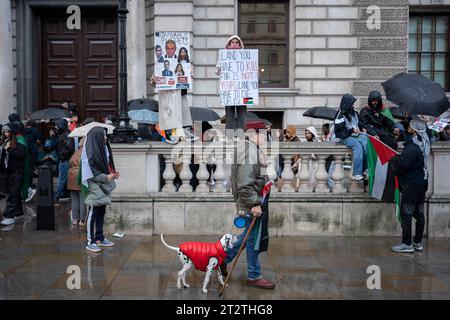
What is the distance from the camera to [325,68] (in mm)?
16750

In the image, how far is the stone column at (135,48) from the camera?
53.0 feet

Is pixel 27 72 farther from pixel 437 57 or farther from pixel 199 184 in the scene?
pixel 437 57

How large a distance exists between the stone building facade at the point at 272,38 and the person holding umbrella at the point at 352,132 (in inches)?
281

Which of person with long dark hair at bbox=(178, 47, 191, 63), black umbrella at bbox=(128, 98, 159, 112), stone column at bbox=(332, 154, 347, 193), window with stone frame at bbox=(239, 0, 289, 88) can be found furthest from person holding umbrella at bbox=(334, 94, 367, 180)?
window with stone frame at bbox=(239, 0, 289, 88)

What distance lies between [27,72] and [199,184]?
9460 millimetres

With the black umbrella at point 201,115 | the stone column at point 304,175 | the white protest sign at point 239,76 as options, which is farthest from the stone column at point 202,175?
the black umbrella at point 201,115

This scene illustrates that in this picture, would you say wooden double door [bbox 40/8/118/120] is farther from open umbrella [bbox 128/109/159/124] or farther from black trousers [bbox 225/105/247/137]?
black trousers [bbox 225/105/247/137]

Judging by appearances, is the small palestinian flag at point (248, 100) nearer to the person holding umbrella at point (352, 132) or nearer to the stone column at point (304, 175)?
the stone column at point (304, 175)

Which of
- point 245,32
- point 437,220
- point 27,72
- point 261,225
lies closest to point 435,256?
point 437,220

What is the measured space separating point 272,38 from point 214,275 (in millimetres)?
11297

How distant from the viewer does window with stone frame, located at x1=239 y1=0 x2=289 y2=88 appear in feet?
55.9

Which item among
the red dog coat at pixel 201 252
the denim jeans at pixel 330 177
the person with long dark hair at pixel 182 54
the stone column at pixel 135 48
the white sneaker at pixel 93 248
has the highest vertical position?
the stone column at pixel 135 48

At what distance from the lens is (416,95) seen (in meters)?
8.52

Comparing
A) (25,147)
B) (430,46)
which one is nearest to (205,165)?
(25,147)
